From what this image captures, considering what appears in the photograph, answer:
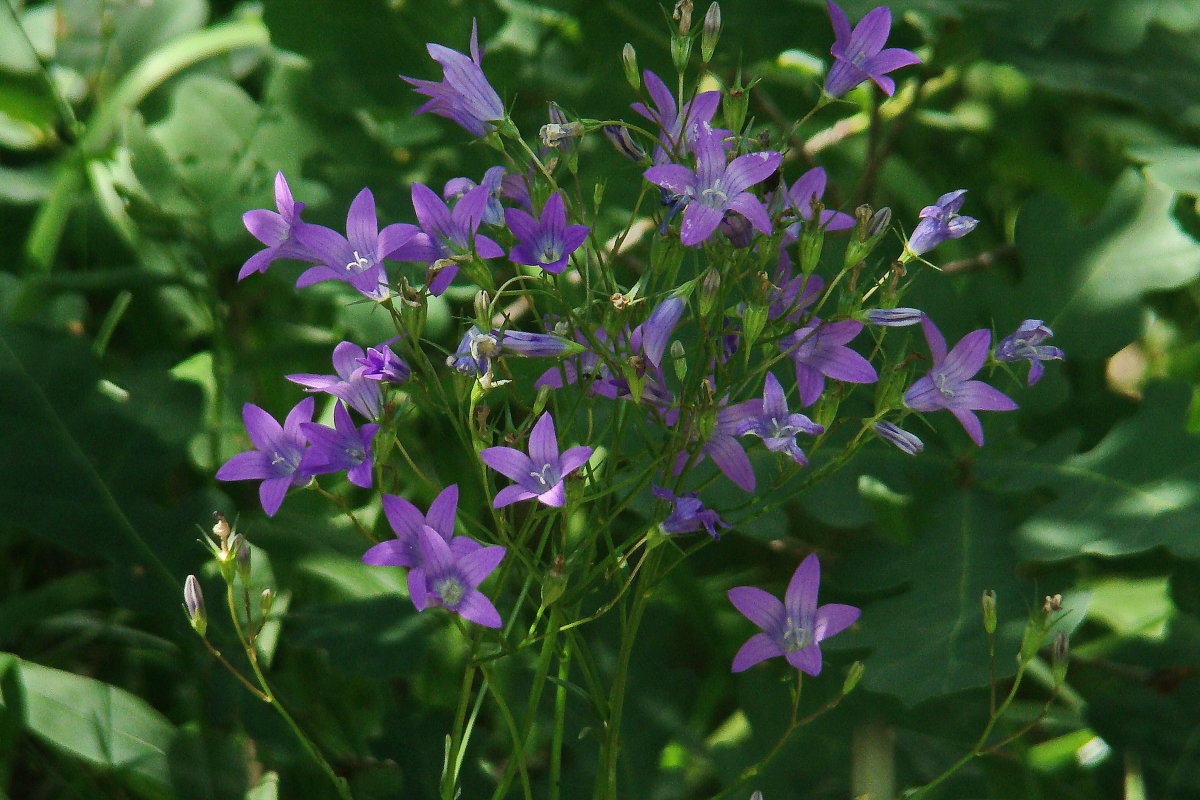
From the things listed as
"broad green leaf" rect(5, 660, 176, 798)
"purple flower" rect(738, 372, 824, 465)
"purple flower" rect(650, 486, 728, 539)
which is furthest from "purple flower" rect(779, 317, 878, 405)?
"broad green leaf" rect(5, 660, 176, 798)

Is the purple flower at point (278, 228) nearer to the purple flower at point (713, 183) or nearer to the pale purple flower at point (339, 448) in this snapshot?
the pale purple flower at point (339, 448)

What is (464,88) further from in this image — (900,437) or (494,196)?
(900,437)

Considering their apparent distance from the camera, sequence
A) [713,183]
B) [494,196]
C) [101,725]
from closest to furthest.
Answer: [713,183]
[494,196]
[101,725]

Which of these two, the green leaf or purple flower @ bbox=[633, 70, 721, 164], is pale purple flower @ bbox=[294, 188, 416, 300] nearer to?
purple flower @ bbox=[633, 70, 721, 164]

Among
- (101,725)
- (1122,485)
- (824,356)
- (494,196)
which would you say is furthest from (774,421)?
(101,725)

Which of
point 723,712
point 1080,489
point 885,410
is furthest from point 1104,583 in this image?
point 885,410

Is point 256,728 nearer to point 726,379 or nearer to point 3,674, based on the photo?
point 3,674
